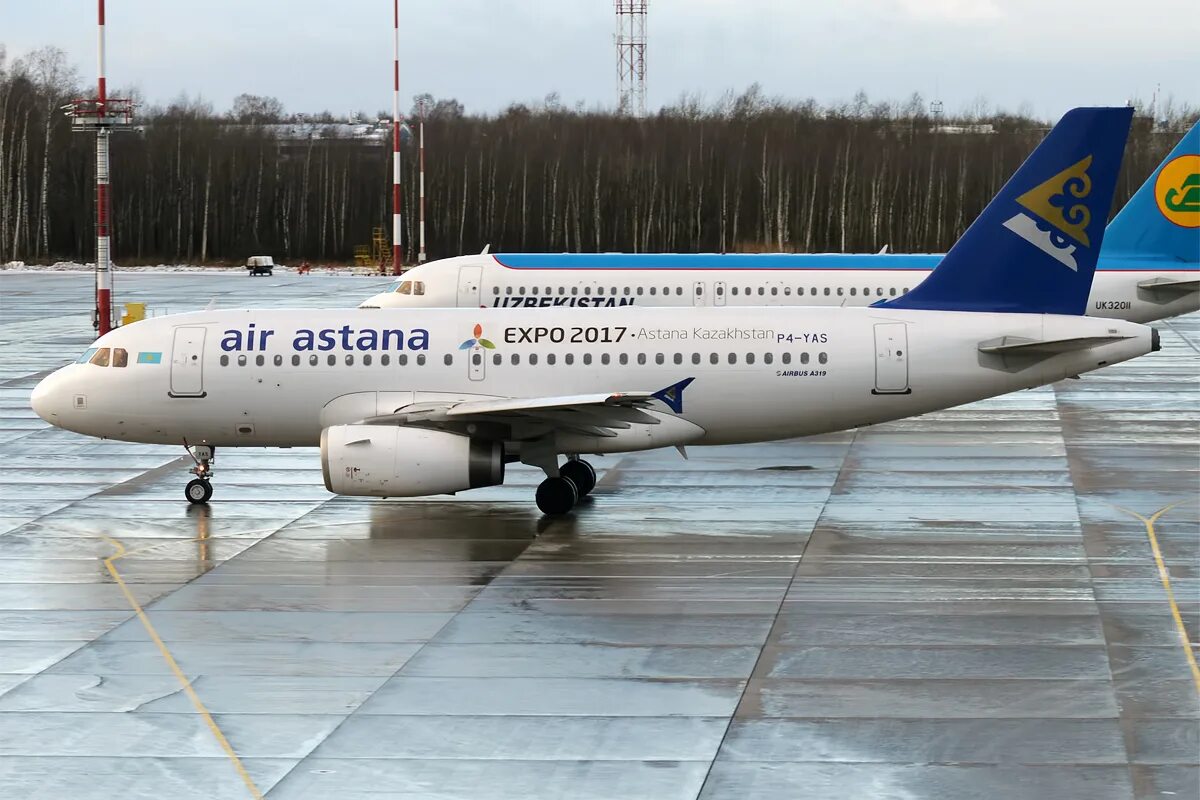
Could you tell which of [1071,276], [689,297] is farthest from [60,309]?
[1071,276]

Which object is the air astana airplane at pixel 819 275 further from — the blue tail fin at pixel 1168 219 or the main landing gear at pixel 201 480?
the main landing gear at pixel 201 480

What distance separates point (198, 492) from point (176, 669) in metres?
10.3

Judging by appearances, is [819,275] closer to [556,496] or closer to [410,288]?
[410,288]

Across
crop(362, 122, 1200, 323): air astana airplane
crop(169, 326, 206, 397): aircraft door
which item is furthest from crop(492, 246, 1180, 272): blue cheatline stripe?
crop(169, 326, 206, 397): aircraft door

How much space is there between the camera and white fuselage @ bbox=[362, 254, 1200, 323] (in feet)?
141

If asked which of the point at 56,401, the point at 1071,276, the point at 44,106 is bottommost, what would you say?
the point at 56,401

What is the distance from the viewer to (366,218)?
126000 mm

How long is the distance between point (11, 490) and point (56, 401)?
113 inches

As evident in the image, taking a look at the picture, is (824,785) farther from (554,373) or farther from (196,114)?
(196,114)

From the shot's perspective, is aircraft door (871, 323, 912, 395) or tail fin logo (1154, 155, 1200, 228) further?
tail fin logo (1154, 155, 1200, 228)

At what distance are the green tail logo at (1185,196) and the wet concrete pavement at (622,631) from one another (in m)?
13.8

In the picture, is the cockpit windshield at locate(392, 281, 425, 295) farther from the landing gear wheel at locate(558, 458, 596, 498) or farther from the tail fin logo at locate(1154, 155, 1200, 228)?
the tail fin logo at locate(1154, 155, 1200, 228)

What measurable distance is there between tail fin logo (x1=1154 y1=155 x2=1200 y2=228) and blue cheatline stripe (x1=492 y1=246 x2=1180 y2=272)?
4.98 ft

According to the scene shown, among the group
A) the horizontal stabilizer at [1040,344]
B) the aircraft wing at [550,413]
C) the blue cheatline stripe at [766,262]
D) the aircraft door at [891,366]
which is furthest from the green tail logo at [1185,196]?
the aircraft wing at [550,413]
